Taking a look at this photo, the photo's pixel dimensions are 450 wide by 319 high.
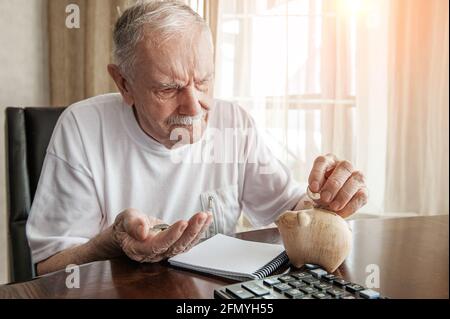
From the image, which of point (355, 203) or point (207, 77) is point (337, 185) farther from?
point (207, 77)

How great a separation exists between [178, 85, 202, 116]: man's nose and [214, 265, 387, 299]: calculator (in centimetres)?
55

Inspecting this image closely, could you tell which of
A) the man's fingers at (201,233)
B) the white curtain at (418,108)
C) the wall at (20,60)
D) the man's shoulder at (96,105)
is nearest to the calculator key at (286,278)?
the man's fingers at (201,233)

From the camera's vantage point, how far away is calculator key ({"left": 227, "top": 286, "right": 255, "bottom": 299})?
1.99 ft

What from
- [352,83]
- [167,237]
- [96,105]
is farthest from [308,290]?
[352,83]

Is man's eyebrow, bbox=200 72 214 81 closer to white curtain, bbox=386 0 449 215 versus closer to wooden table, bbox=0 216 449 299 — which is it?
wooden table, bbox=0 216 449 299

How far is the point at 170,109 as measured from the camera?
3.68 feet

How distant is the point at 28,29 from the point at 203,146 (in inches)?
46.2

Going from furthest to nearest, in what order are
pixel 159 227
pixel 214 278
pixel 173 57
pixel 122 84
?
pixel 122 84
pixel 173 57
pixel 159 227
pixel 214 278

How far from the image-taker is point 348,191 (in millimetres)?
919

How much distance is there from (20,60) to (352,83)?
1.58 m

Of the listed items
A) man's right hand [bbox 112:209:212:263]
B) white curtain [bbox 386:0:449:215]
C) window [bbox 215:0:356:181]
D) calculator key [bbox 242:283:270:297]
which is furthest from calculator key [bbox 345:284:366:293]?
white curtain [bbox 386:0:449:215]

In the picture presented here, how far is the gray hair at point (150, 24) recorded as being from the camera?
1091mm

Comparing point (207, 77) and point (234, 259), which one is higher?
point (207, 77)

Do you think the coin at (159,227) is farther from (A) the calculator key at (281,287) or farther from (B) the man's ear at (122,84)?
(B) the man's ear at (122,84)
